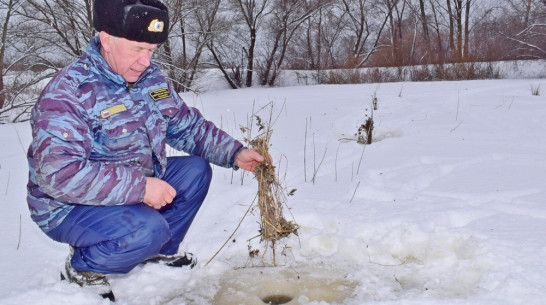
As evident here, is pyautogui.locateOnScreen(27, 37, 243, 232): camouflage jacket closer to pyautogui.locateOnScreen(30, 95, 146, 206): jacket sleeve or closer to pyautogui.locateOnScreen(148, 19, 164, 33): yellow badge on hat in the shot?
pyautogui.locateOnScreen(30, 95, 146, 206): jacket sleeve

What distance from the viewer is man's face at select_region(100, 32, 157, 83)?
171cm

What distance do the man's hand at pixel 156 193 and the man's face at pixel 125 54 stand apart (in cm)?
43

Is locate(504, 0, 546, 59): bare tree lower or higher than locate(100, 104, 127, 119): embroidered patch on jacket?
higher

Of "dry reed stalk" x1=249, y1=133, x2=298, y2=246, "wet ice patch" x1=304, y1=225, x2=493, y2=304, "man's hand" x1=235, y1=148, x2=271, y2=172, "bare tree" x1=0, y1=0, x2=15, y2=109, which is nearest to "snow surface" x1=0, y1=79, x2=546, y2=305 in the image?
"wet ice patch" x1=304, y1=225, x2=493, y2=304

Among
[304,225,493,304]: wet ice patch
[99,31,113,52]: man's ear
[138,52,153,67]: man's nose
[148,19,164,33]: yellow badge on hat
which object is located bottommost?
[304,225,493,304]: wet ice patch

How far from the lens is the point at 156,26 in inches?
68.3

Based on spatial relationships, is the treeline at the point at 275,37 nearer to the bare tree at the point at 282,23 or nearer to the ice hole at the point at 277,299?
the bare tree at the point at 282,23

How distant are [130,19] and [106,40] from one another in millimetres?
145

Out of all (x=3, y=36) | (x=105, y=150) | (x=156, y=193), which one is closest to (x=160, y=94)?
(x=105, y=150)

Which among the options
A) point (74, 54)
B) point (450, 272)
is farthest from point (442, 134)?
point (74, 54)

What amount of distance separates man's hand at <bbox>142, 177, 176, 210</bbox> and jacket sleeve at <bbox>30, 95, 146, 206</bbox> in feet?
0.15

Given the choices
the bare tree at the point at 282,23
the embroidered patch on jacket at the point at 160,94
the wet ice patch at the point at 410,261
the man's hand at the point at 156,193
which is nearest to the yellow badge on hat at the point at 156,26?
the embroidered patch on jacket at the point at 160,94

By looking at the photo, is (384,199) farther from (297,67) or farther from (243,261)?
(297,67)

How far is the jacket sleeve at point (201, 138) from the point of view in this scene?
210 centimetres
